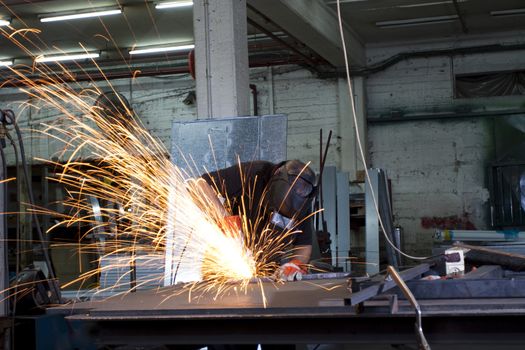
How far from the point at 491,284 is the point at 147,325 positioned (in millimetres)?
1035

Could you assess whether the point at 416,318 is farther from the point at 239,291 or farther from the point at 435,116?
the point at 435,116

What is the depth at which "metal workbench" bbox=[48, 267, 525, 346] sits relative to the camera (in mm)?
2107

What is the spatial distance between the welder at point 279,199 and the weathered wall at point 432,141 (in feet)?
22.3

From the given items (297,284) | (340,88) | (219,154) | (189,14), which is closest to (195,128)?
(219,154)

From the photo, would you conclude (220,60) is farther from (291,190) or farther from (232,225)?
(291,190)

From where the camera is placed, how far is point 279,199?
3.79m

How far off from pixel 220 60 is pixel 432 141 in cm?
A: 545

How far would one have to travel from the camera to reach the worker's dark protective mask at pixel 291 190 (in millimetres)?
3789

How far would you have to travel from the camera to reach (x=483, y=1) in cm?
939

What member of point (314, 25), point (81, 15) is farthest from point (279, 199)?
point (81, 15)

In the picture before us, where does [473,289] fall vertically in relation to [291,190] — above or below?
below

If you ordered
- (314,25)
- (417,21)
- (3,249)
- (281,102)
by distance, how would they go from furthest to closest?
(281,102) < (417,21) < (314,25) < (3,249)

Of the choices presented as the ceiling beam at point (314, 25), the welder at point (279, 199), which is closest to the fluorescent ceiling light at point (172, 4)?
the ceiling beam at point (314, 25)

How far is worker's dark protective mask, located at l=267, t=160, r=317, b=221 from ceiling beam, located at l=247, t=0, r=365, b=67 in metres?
3.71
